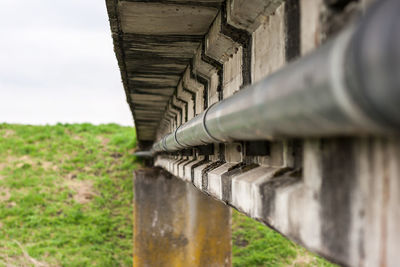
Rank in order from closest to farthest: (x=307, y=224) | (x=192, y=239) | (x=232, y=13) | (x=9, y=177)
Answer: (x=307, y=224)
(x=232, y=13)
(x=192, y=239)
(x=9, y=177)

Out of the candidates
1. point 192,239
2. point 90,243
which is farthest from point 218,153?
point 90,243

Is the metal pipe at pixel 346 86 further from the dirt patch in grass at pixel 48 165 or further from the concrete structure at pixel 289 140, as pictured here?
the dirt patch in grass at pixel 48 165

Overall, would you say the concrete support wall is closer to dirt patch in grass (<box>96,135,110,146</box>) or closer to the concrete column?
the concrete column

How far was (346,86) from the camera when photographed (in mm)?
897

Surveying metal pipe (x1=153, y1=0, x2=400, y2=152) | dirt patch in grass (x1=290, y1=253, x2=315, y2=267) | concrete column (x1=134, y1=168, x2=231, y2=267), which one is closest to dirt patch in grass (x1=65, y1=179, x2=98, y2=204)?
concrete column (x1=134, y1=168, x2=231, y2=267)

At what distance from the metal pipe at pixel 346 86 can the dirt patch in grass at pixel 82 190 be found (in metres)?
15.6

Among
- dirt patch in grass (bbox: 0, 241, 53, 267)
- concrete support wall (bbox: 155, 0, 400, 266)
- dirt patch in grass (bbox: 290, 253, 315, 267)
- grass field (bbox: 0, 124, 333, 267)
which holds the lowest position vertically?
dirt patch in grass (bbox: 290, 253, 315, 267)

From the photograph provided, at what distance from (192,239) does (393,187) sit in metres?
9.61

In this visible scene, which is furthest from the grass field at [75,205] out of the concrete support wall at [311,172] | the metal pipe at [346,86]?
the metal pipe at [346,86]

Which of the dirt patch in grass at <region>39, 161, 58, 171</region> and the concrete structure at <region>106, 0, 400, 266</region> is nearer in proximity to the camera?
the concrete structure at <region>106, 0, 400, 266</region>

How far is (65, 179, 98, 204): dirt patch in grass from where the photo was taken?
1599 centimetres

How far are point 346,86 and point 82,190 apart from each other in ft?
54.8

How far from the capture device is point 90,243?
1328 centimetres

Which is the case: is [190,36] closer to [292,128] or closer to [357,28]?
[292,128]
